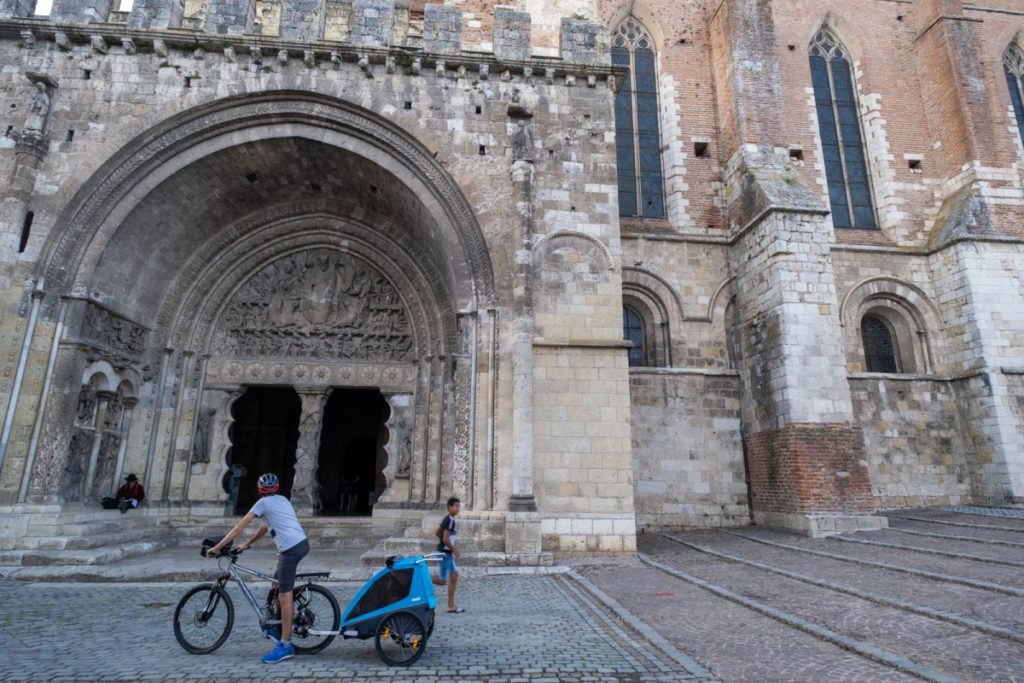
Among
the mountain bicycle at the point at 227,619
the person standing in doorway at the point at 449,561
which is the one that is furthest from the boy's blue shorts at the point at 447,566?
the mountain bicycle at the point at 227,619

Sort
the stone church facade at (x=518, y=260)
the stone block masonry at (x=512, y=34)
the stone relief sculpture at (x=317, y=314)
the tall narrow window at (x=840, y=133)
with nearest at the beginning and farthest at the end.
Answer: the stone church facade at (x=518, y=260) → the stone block masonry at (x=512, y=34) → the stone relief sculpture at (x=317, y=314) → the tall narrow window at (x=840, y=133)

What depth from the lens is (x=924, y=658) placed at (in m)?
4.05

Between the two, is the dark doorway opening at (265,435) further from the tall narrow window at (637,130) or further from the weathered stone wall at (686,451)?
the tall narrow window at (637,130)

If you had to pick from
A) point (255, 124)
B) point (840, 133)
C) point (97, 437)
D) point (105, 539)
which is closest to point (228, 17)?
point (255, 124)

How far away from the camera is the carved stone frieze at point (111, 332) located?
9.25 m

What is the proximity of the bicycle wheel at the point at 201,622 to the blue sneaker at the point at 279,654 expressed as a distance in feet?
Result: 1.49

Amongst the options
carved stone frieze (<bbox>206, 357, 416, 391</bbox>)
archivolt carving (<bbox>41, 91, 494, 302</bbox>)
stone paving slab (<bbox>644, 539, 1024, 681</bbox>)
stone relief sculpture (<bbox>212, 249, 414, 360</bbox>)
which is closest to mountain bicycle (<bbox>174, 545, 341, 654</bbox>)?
stone paving slab (<bbox>644, 539, 1024, 681</bbox>)

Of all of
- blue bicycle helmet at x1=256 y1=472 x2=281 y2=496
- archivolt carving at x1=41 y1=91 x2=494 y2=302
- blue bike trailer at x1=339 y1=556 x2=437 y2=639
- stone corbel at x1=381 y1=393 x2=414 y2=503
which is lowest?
blue bike trailer at x1=339 y1=556 x2=437 y2=639

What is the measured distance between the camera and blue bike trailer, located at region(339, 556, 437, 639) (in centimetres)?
411

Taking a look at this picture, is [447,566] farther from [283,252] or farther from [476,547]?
[283,252]

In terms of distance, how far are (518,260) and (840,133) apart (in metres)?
12.1

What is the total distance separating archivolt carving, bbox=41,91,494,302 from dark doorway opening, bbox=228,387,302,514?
20.6 feet

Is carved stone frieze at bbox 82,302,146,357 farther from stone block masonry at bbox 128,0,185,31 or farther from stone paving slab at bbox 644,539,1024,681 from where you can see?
stone paving slab at bbox 644,539,1024,681

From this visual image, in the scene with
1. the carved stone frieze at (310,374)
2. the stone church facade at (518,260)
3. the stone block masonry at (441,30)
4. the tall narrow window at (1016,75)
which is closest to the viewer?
the stone church facade at (518,260)
